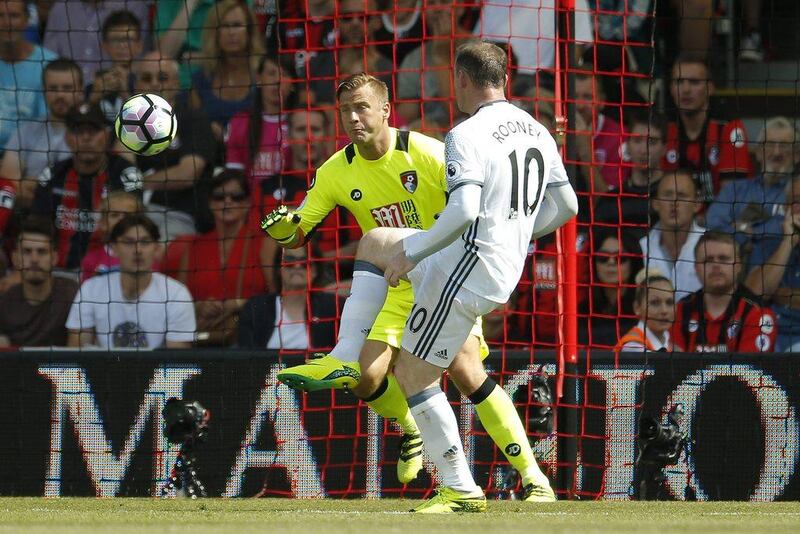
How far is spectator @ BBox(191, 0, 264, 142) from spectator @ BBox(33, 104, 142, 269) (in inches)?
28.7

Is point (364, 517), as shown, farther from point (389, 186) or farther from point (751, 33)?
point (751, 33)

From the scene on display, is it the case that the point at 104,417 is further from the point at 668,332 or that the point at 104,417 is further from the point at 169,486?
the point at 668,332

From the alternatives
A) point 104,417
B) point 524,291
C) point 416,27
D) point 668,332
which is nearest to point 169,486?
point 104,417

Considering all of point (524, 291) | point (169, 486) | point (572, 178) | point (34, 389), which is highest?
point (572, 178)

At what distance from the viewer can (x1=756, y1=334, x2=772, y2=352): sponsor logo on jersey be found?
822cm

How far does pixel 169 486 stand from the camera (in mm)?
7262

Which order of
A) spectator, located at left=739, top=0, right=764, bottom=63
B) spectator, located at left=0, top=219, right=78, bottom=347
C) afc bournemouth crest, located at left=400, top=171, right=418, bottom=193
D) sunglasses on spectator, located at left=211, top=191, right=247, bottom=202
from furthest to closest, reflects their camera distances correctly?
spectator, located at left=739, top=0, right=764, bottom=63 → sunglasses on spectator, located at left=211, top=191, right=247, bottom=202 → spectator, located at left=0, top=219, right=78, bottom=347 → afc bournemouth crest, located at left=400, top=171, right=418, bottom=193

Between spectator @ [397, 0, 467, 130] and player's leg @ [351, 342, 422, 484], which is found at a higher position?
spectator @ [397, 0, 467, 130]

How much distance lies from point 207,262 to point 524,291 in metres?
2.32

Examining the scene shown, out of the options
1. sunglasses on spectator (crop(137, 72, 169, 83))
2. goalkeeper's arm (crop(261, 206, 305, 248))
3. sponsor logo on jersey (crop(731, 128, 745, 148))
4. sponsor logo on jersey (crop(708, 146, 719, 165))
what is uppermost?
sunglasses on spectator (crop(137, 72, 169, 83))

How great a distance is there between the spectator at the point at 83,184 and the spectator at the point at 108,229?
0.23 ft

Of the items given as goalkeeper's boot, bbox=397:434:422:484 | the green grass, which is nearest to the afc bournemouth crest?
goalkeeper's boot, bbox=397:434:422:484

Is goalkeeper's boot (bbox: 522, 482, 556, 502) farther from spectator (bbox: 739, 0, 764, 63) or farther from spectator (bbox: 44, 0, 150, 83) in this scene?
spectator (bbox: 44, 0, 150, 83)

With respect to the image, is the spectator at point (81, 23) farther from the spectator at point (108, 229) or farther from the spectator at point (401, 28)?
the spectator at point (401, 28)
